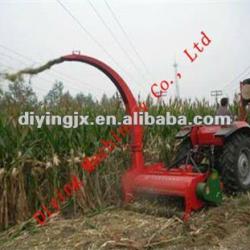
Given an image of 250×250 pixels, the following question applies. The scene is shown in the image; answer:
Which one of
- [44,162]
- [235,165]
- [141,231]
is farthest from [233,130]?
[44,162]

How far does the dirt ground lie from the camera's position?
3.89 metres

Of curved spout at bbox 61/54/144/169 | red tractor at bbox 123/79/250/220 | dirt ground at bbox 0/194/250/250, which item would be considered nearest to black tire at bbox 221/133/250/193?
red tractor at bbox 123/79/250/220

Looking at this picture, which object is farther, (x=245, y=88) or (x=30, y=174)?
(x=245, y=88)

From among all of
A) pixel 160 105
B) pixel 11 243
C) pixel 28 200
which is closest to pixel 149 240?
pixel 11 243

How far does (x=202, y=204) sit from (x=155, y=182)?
0.62 metres

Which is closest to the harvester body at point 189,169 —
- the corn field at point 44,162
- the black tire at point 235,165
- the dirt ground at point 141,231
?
the black tire at point 235,165

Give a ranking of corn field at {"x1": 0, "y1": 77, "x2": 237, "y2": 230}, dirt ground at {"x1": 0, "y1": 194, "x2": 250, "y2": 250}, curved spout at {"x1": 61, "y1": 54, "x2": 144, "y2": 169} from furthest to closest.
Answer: curved spout at {"x1": 61, "y1": 54, "x2": 144, "y2": 169}, corn field at {"x1": 0, "y1": 77, "x2": 237, "y2": 230}, dirt ground at {"x1": 0, "y1": 194, "x2": 250, "y2": 250}

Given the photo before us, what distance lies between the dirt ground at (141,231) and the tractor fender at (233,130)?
0.84m

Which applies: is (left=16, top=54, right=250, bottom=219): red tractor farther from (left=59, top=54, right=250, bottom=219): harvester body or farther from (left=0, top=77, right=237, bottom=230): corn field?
(left=0, top=77, right=237, bottom=230): corn field

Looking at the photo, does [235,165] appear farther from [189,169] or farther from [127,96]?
[127,96]

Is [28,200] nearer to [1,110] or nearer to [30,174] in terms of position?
[30,174]

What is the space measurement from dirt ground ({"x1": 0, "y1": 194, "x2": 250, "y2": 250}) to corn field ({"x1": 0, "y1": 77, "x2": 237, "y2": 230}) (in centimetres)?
32

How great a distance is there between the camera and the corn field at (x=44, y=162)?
16.7 ft

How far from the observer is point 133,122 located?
5.61 m
